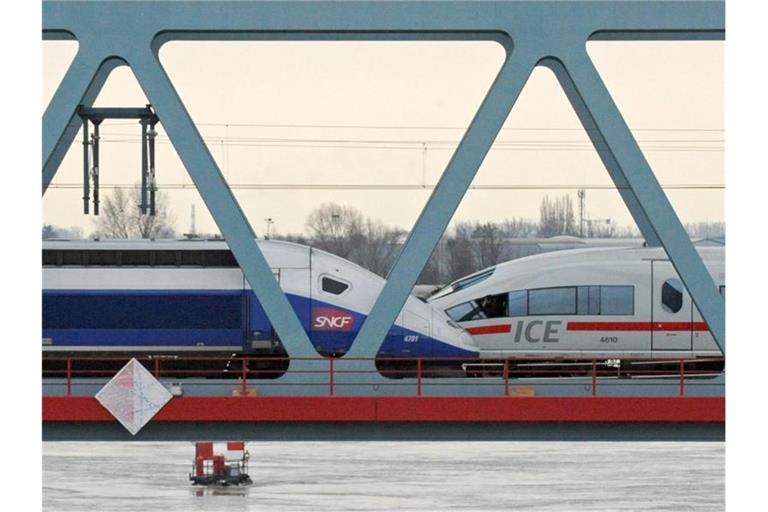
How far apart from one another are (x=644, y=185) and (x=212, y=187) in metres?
4.63

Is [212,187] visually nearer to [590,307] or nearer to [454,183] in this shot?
[454,183]

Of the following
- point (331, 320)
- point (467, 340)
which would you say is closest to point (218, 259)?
point (331, 320)

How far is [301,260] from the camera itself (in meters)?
17.9

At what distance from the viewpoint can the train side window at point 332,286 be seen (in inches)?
698

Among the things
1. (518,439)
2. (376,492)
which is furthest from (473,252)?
(518,439)

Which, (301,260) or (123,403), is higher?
(301,260)

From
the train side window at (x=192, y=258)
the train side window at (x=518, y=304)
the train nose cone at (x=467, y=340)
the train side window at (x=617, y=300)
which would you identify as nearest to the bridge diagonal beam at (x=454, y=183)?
the train nose cone at (x=467, y=340)

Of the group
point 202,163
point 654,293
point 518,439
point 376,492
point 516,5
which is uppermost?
point 516,5

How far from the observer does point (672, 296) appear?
19234 mm

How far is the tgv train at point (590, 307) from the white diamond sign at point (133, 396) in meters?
6.43

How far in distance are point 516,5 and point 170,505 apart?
677 inches

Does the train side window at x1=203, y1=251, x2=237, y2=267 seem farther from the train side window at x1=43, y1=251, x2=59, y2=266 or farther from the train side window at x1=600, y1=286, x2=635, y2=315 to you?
the train side window at x1=600, y1=286, x2=635, y2=315

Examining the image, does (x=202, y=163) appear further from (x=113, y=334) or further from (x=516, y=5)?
(x=113, y=334)

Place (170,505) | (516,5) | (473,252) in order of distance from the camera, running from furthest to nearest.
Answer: (473,252)
(170,505)
(516,5)
